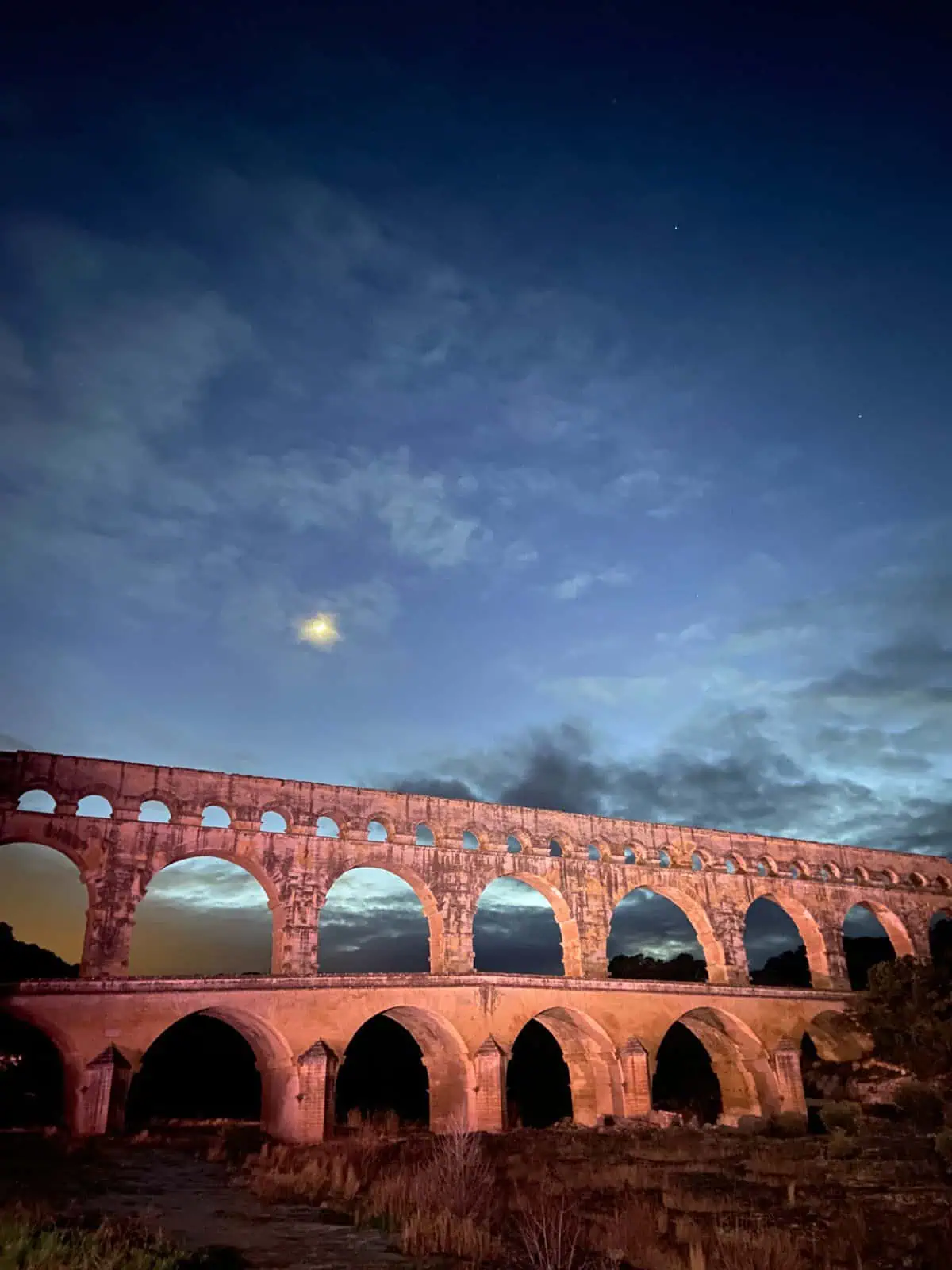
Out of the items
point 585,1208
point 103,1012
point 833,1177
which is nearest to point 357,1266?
point 585,1208

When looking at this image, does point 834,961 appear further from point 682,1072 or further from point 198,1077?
point 198,1077

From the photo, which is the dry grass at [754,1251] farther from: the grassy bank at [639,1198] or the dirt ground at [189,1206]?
the dirt ground at [189,1206]

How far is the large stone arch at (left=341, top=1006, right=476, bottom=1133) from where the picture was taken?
25250 mm

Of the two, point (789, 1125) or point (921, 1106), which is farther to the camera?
point (789, 1125)

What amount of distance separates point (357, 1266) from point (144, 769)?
55.6 feet

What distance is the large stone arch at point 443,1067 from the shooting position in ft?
82.8

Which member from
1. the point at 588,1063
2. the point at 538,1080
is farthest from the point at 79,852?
the point at 538,1080

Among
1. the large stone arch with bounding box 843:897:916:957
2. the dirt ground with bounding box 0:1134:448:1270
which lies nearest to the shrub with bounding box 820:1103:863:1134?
the large stone arch with bounding box 843:897:916:957

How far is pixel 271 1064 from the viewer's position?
79.0ft

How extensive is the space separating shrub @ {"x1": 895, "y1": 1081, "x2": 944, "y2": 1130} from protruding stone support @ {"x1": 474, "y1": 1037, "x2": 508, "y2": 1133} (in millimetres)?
12043

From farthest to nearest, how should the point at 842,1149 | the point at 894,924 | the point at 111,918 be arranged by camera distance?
1. the point at 894,924
2. the point at 111,918
3. the point at 842,1149

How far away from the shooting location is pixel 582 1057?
29.0 m

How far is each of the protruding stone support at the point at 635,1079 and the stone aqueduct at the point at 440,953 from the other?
2.2 inches

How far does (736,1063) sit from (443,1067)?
11.7 metres
